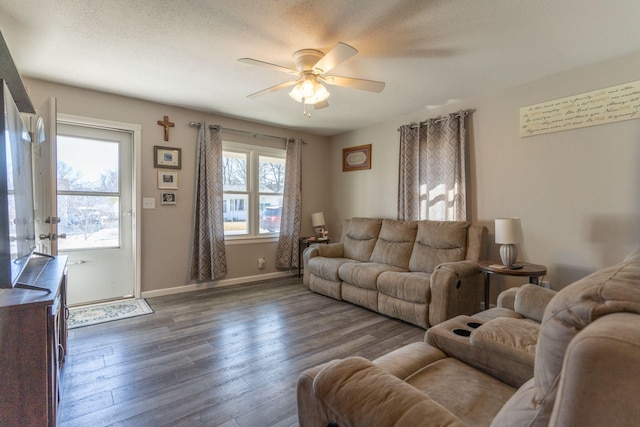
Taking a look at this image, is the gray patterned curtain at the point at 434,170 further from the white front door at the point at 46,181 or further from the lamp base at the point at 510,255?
the white front door at the point at 46,181

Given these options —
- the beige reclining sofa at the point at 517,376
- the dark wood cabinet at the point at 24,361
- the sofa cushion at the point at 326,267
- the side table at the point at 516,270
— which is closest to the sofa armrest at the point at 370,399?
the beige reclining sofa at the point at 517,376

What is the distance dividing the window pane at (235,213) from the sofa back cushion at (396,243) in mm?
2011

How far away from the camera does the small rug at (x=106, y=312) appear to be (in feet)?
9.89

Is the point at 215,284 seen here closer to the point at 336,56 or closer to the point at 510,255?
the point at 336,56

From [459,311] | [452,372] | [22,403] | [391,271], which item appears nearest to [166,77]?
[22,403]

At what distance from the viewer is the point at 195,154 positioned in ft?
13.4

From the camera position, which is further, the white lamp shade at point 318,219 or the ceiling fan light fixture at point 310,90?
the white lamp shade at point 318,219

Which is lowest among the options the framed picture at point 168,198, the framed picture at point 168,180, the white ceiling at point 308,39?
the framed picture at point 168,198

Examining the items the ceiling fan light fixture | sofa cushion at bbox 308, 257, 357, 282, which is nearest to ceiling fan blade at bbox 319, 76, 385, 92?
the ceiling fan light fixture

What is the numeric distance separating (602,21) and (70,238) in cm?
507

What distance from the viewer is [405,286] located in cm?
303

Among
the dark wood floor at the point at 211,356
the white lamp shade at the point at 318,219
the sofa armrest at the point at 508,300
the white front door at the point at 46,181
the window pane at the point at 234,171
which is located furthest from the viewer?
the white lamp shade at the point at 318,219

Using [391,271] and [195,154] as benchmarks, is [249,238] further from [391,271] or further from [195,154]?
[391,271]

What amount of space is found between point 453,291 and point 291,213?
2.81 metres
